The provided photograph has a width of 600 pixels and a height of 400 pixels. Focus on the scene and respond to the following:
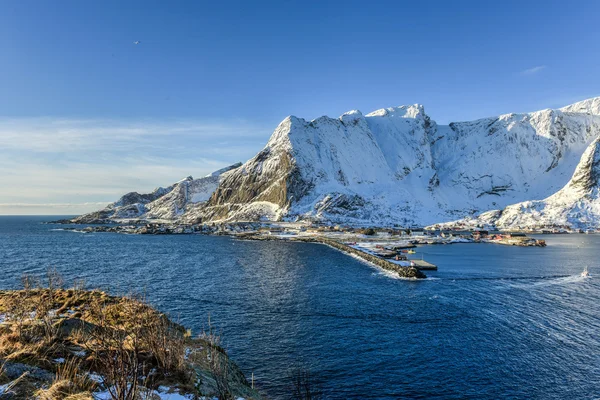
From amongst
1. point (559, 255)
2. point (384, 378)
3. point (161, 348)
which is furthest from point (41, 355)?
point (559, 255)

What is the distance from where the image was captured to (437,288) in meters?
58.9

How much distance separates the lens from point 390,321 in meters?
40.8

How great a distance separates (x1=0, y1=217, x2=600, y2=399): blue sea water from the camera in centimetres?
2723

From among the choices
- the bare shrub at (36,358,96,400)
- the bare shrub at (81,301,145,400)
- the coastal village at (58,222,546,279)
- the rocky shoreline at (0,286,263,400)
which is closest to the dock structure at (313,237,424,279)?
the coastal village at (58,222,546,279)

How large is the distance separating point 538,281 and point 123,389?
72.7m

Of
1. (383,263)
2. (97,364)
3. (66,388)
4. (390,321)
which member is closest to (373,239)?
(383,263)

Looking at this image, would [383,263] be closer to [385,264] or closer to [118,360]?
[385,264]

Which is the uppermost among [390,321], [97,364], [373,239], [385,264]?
[97,364]

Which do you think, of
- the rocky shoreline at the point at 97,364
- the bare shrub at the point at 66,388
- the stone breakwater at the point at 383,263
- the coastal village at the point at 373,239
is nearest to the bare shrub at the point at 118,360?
the rocky shoreline at the point at 97,364

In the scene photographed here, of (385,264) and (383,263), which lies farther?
(383,263)

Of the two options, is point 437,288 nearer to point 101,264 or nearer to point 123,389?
point 123,389

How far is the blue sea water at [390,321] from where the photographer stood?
27.2 meters

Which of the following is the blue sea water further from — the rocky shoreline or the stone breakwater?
the rocky shoreline

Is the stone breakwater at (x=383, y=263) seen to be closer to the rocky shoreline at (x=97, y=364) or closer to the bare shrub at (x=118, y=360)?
the rocky shoreline at (x=97, y=364)
